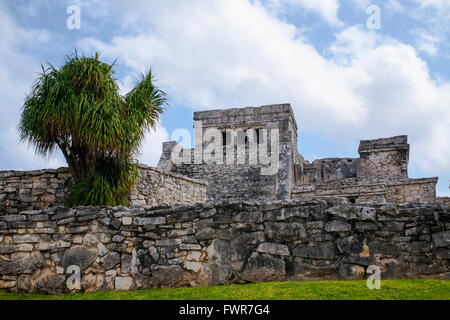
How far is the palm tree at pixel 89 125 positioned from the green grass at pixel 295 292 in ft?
10.4

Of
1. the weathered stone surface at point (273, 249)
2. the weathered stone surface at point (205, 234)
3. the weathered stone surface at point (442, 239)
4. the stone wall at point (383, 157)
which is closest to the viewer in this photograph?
the weathered stone surface at point (442, 239)

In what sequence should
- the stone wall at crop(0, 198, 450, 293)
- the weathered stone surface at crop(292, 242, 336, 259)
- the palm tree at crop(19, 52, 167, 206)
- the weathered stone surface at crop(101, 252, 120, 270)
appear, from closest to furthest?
the stone wall at crop(0, 198, 450, 293)
the weathered stone surface at crop(292, 242, 336, 259)
the weathered stone surface at crop(101, 252, 120, 270)
the palm tree at crop(19, 52, 167, 206)

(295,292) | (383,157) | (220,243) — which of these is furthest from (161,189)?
(383,157)

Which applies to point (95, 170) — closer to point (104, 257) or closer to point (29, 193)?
point (29, 193)

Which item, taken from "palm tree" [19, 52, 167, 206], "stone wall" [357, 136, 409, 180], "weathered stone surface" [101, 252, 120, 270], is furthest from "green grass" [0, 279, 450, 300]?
"stone wall" [357, 136, 409, 180]

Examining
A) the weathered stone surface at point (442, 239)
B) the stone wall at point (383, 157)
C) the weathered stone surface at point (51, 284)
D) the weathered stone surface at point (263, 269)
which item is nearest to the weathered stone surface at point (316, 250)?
the weathered stone surface at point (263, 269)

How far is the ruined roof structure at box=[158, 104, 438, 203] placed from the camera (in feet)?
54.6

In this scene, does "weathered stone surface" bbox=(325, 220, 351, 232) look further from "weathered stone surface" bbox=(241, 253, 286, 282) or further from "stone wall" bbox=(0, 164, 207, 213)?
"stone wall" bbox=(0, 164, 207, 213)

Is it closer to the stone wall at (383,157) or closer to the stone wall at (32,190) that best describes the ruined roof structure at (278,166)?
the stone wall at (383,157)

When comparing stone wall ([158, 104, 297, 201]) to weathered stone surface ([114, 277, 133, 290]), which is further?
stone wall ([158, 104, 297, 201])

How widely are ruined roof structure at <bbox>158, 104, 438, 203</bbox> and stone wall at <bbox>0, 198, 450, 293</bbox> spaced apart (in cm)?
1083

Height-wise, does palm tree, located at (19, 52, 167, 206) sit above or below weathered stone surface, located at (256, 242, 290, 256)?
above

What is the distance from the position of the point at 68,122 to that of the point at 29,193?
6.38ft

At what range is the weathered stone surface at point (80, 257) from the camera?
6168mm
